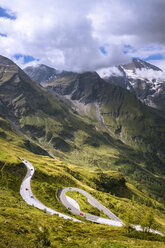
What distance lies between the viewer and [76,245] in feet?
115

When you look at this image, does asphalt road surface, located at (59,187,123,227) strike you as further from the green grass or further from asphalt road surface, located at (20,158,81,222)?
asphalt road surface, located at (20,158,81,222)

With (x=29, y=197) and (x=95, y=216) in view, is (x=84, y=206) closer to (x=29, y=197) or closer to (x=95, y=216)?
(x=95, y=216)

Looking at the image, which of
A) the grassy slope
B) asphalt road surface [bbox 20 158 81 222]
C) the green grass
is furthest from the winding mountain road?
the grassy slope

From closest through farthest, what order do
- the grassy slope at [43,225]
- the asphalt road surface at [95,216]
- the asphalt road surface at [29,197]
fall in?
the grassy slope at [43,225]
the asphalt road surface at [29,197]
the asphalt road surface at [95,216]

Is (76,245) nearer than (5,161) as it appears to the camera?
Yes

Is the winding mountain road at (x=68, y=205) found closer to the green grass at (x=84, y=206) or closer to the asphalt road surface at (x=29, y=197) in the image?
the asphalt road surface at (x=29, y=197)

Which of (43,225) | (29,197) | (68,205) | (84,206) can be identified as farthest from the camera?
(84,206)

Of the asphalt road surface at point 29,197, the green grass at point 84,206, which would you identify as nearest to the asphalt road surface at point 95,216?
the green grass at point 84,206

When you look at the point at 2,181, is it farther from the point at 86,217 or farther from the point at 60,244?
the point at 60,244

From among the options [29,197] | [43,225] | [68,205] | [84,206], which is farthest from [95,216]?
[43,225]

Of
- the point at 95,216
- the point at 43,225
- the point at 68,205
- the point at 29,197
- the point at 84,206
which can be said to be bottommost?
the point at 95,216

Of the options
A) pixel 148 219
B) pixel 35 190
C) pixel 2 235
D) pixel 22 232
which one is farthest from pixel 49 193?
pixel 2 235

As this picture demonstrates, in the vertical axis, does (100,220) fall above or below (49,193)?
below

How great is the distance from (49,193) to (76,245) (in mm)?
66811
